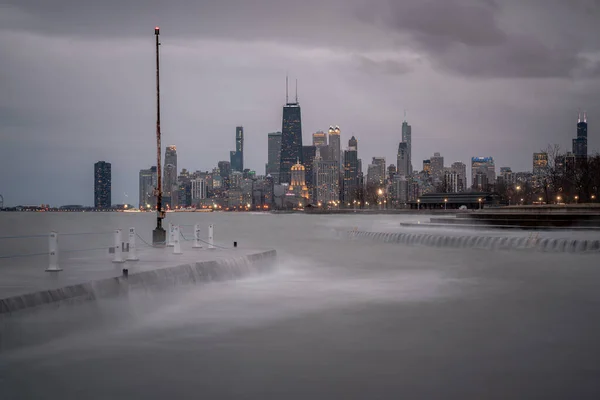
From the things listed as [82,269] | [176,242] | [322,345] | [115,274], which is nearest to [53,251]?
[82,269]

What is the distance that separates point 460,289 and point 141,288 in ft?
42.2

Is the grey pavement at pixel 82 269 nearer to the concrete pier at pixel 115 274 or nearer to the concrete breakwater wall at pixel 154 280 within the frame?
the concrete pier at pixel 115 274

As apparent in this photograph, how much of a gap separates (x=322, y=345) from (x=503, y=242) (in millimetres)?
25356

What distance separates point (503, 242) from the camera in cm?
3597

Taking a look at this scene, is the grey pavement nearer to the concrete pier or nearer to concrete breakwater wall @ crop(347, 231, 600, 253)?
the concrete pier

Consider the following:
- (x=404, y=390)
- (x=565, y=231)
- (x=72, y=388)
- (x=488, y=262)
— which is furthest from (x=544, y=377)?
(x=565, y=231)

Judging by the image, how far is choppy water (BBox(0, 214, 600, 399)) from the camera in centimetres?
1066

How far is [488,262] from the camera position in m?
30.9

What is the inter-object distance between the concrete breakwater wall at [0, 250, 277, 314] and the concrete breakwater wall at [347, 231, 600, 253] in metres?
16.7

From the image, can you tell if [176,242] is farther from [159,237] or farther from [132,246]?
[159,237]

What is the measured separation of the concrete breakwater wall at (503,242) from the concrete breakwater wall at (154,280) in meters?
16.7

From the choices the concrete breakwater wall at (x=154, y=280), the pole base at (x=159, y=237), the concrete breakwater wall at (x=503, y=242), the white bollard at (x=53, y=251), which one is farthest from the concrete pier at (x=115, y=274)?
the concrete breakwater wall at (x=503, y=242)

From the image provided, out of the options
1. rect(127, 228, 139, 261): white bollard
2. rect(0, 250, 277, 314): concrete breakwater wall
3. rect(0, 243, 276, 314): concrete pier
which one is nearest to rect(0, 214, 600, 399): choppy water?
rect(0, 250, 277, 314): concrete breakwater wall

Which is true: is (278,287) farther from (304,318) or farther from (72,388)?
(72,388)
